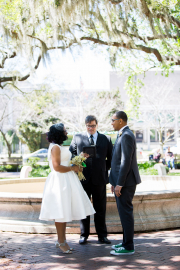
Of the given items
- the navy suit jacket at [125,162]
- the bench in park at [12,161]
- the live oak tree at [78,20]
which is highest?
the live oak tree at [78,20]

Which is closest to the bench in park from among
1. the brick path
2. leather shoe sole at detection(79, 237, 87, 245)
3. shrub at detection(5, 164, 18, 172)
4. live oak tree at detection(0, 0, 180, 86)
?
shrub at detection(5, 164, 18, 172)

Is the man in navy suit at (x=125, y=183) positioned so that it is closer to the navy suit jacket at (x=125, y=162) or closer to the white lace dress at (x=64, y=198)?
the navy suit jacket at (x=125, y=162)

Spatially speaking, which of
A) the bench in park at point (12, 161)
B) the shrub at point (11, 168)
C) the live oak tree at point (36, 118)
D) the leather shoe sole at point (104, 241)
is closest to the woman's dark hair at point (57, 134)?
the leather shoe sole at point (104, 241)

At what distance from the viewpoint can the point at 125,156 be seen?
407 cm

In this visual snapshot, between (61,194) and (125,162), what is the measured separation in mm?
962

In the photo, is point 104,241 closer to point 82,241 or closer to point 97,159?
point 82,241

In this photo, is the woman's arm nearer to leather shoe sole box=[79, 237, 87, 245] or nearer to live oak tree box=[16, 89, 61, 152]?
leather shoe sole box=[79, 237, 87, 245]

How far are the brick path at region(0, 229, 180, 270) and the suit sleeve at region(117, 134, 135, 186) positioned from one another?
38.0 inches

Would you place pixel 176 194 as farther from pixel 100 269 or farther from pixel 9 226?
pixel 9 226

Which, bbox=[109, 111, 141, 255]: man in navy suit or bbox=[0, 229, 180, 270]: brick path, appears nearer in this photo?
bbox=[0, 229, 180, 270]: brick path

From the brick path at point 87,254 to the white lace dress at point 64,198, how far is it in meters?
0.48

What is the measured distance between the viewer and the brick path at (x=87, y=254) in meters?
3.64

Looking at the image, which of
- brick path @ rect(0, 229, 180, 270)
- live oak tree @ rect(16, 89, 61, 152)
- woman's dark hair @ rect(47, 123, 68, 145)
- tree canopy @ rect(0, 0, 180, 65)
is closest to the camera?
brick path @ rect(0, 229, 180, 270)

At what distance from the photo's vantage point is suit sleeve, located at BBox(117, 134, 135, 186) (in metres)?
4.03
